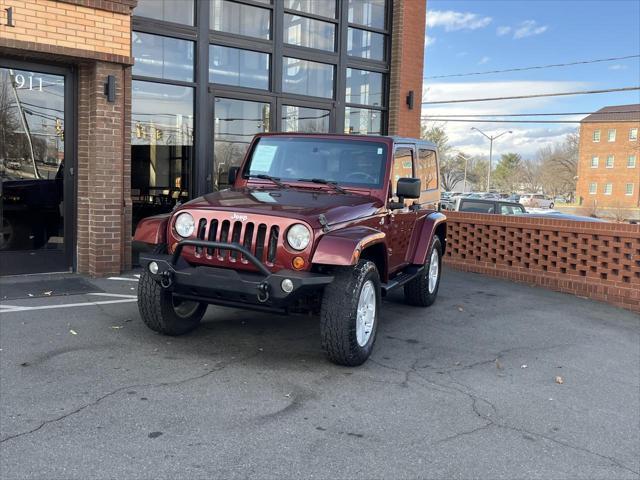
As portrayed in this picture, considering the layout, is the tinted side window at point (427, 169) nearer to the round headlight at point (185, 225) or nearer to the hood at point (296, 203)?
the hood at point (296, 203)

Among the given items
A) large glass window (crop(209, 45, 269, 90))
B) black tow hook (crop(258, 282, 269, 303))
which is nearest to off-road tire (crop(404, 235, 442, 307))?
black tow hook (crop(258, 282, 269, 303))

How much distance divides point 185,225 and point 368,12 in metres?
8.52

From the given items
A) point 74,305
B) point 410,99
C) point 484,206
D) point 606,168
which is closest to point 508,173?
point 606,168

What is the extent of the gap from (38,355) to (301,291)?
2217mm

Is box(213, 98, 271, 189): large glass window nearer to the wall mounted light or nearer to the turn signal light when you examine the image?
the wall mounted light

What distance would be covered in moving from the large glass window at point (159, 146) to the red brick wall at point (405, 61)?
14.4ft

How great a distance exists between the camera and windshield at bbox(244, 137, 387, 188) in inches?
231

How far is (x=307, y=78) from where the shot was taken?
36.4 feet

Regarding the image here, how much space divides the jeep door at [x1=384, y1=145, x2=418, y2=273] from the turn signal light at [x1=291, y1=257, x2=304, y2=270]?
1365 mm

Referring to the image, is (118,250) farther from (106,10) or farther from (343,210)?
(343,210)

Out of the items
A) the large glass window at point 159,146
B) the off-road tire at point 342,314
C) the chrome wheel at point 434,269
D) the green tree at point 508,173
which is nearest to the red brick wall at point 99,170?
the large glass window at point 159,146

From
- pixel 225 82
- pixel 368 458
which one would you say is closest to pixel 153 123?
pixel 225 82

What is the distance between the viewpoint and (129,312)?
634cm

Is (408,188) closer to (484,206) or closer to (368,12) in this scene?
(368,12)
